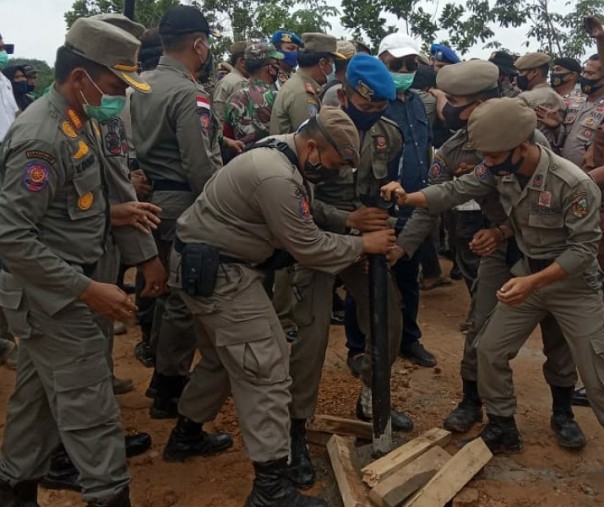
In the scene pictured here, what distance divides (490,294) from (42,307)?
2.80 meters

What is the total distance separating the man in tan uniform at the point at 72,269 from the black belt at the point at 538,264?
2269 mm

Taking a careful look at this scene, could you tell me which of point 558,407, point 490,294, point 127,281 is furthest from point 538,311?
point 127,281

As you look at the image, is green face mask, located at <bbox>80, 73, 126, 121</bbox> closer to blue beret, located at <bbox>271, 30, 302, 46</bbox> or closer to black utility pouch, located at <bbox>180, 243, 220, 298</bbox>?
black utility pouch, located at <bbox>180, 243, 220, 298</bbox>

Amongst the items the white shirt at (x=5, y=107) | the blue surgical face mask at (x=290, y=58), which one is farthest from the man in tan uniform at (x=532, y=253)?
the blue surgical face mask at (x=290, y=58)

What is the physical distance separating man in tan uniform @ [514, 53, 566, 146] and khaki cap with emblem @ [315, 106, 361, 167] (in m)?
3.32

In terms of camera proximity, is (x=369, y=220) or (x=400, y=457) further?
(x=369, y=220)

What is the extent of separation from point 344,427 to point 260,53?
4.13 meters

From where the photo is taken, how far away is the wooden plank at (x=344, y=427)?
415cm

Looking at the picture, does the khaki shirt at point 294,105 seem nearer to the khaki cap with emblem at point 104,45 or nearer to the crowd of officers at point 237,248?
the crowd of officers at point 237,248

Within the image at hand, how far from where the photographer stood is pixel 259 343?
3.35m

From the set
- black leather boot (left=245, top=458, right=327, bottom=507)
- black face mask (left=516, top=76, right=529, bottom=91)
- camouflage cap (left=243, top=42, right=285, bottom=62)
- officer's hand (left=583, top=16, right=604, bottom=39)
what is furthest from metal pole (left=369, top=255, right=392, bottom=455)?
black face mask (left=516, top=76, right=529, bottom=91)

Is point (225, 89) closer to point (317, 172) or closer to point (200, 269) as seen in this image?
point (317, 172)

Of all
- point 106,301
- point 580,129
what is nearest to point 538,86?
point 580,129

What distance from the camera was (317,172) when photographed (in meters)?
3.41
